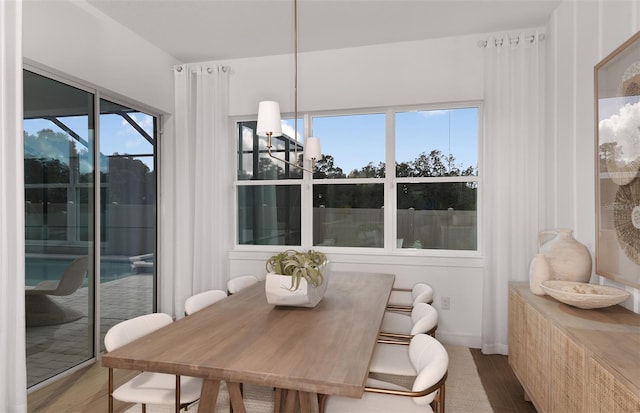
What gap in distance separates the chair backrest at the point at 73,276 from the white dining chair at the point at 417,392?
242cm

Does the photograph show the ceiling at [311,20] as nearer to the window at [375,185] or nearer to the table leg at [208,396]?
the window at [375,185]

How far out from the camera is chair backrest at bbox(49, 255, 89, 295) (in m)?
3.01

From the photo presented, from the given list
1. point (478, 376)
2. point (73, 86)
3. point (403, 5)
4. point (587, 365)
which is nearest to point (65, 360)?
point (73, 86)

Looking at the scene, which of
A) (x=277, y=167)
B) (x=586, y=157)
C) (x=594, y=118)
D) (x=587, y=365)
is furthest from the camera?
(x=277, y=167)

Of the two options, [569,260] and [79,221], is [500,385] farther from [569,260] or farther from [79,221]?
[79,221]

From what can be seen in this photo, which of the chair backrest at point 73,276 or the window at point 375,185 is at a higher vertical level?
the window at point 375,185

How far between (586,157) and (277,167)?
2.90 meters

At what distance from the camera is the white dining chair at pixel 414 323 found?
2.08 metres

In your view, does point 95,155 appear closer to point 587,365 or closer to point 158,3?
point 158,3

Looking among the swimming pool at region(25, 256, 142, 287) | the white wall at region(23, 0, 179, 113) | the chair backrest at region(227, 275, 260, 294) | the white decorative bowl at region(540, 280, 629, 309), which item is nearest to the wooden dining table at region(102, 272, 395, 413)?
the chair backrest at region(227, 275, 260, 294)

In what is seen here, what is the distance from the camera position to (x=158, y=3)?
10.3ft

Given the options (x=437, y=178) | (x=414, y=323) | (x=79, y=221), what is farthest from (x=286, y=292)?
(x=437, y=178)

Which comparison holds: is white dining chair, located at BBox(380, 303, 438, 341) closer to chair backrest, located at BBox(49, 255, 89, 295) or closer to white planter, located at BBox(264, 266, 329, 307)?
white planter, located at BBox(264, 266, 329, 307)

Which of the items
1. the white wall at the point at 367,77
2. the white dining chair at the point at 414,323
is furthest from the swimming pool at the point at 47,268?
the white dining chair at the point at 414,323
